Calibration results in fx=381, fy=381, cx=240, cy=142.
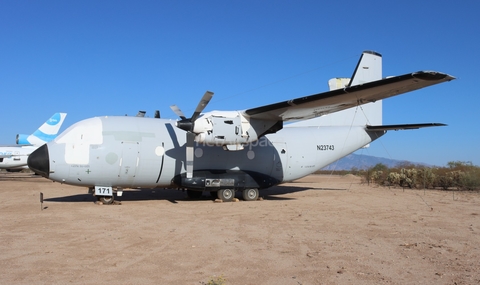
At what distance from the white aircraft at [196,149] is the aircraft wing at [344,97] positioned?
3cm

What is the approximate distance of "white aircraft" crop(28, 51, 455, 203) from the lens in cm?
1377

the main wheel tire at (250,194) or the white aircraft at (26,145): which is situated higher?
the white aircraft at (26,145)

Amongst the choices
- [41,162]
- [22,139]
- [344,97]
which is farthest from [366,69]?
[22,139]

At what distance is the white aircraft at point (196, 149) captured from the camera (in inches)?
542

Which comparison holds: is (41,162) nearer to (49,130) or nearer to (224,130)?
(224,130)

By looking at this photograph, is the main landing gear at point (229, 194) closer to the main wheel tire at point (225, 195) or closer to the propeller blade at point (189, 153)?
the main wheel tire at point (225, 195)

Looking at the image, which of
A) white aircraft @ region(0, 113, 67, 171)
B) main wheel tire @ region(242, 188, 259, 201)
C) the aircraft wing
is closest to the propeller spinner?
the aircraft wing

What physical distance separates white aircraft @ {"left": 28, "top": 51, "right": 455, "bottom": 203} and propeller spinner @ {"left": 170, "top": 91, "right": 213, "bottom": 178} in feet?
0.12

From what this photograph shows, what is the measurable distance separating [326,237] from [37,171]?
428 inches

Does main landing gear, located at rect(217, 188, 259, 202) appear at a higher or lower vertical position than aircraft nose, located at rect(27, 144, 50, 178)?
lower

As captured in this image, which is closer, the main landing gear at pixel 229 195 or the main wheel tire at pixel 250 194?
the main landing gear at pixel 229 195

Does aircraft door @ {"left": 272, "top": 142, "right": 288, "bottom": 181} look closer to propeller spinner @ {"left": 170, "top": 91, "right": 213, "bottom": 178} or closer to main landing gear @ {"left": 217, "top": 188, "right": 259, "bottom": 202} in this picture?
main landing gear @ {"left": 217, "top": 188, "right": 259, "bottom": 202}

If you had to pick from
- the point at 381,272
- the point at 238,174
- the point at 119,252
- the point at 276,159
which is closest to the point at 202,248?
the point at 119,252

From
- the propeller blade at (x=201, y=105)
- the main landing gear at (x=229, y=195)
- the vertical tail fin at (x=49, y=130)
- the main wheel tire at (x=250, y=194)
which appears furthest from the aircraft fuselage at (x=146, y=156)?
the vertical tail fin at (x=49, y=130)
